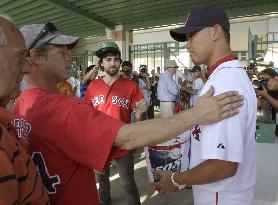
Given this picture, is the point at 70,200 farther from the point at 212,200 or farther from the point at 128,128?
the point at 212,200

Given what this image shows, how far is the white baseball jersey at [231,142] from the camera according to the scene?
1448 millimetres

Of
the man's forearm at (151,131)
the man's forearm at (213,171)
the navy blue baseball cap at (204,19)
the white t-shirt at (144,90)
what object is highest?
the navy blue baseball cap at (204,19)

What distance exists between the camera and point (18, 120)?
1.30 m

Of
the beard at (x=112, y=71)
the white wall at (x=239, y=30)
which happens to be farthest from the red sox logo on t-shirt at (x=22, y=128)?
Result: the white wall at (x=239, y=30)

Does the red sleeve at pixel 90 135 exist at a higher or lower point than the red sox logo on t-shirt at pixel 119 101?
higher

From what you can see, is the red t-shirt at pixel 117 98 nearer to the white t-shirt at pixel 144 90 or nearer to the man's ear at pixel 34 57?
the man's ear at pixel 34 57

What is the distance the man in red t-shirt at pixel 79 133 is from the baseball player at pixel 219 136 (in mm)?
107

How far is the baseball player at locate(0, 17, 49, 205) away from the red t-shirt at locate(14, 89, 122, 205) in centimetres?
27

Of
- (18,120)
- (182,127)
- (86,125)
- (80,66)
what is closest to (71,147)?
(86,125)

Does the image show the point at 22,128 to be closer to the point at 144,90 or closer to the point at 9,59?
the point at 9,59

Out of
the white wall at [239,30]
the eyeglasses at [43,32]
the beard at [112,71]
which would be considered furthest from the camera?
the white wall at [239,30]

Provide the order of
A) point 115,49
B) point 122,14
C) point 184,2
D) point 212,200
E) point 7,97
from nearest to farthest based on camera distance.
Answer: point 7,97 < point 212,200 < point 115,49 < point 184,2 < point 122,14

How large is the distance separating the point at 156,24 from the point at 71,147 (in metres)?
9.49

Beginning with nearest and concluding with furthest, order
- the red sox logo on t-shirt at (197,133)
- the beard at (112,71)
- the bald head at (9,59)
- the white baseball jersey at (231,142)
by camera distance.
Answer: the bald head at (9,59), the white baseball jersey at (231,142), the red sox logo on t-shirt at (197,133), the beard at (112,71)
